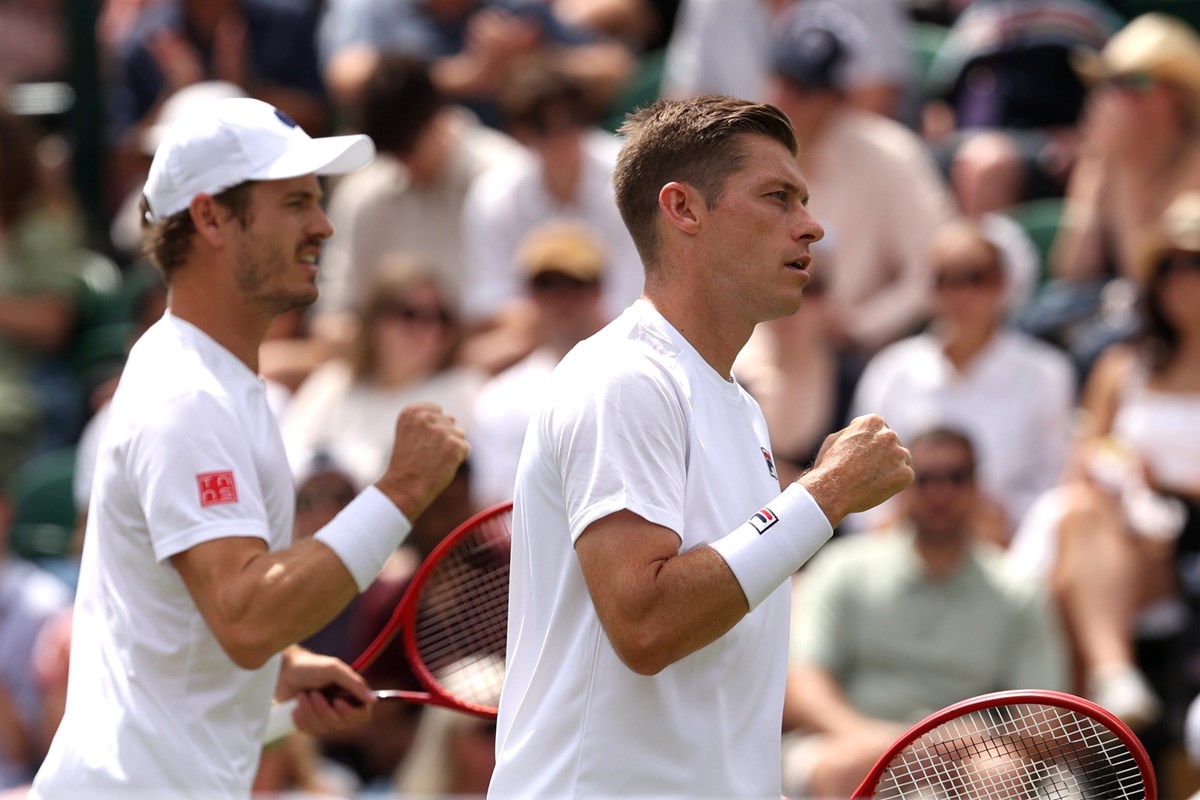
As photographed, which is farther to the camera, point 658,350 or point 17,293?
point 17,293

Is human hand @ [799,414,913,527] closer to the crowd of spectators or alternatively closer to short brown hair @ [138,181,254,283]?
short brown hair @ [138,181,254,283]

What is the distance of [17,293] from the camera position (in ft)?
27.1

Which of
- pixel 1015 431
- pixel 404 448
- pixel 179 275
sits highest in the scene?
pixel 179 275

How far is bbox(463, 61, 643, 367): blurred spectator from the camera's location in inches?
296

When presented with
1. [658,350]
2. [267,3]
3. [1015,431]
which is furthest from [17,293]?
[658,350]

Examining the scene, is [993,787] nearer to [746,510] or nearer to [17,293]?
[746,510]

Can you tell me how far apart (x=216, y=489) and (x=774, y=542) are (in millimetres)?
1059

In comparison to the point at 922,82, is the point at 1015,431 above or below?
below

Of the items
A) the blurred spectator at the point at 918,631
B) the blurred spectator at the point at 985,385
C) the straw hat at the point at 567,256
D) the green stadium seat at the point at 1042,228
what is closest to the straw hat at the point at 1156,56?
the green stadium seat at the point at 1042,228

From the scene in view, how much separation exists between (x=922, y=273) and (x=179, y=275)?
4225 millimetres

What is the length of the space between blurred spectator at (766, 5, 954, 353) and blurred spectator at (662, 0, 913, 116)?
2.05 ft

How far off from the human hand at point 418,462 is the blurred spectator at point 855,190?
3.99 metres

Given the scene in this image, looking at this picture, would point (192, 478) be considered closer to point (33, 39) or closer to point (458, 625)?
point (458, 625)

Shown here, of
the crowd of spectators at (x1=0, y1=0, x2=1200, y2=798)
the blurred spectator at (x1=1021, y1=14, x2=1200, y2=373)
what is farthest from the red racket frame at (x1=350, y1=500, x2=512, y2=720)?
the blurred spectator at (x1=1021, y1=14, x2=1200, y2=373)
